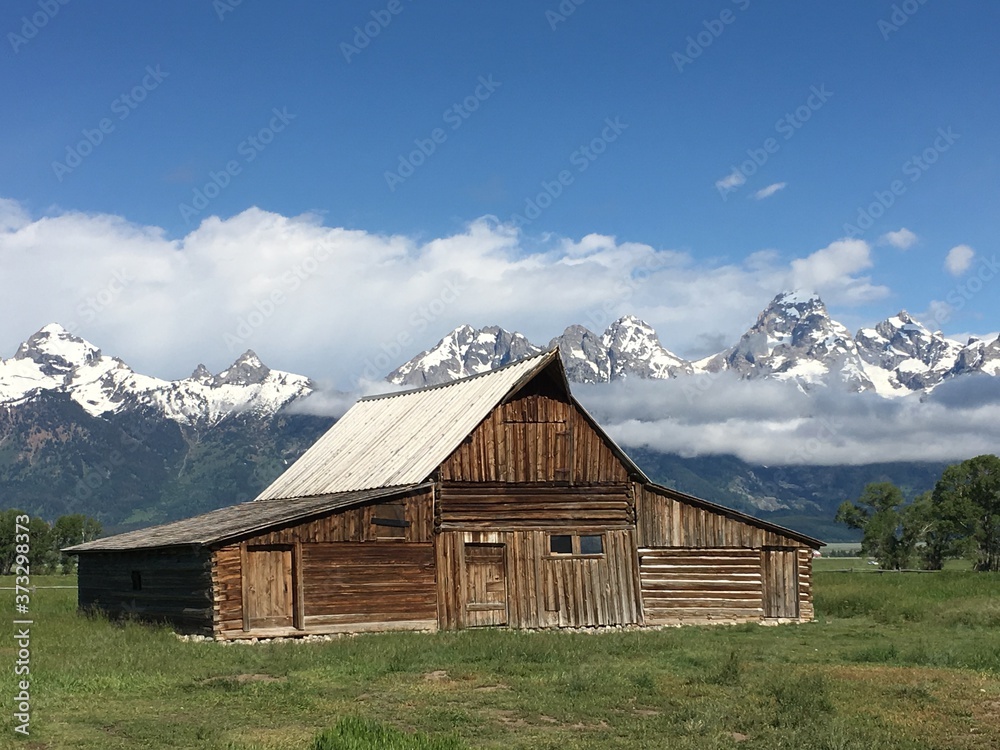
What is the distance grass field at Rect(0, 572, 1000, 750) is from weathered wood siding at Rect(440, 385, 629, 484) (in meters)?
6.08

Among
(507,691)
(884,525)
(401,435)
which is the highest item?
(401,435)

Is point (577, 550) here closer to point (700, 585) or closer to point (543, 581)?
point (543, 581)

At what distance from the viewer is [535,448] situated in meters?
37.8

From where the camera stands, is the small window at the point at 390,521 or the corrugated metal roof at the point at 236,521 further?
the small window at the point at 390,521

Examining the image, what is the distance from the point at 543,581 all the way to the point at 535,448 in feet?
14.0

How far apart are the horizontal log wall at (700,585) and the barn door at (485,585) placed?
5.06 m

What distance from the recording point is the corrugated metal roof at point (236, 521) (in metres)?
32.8

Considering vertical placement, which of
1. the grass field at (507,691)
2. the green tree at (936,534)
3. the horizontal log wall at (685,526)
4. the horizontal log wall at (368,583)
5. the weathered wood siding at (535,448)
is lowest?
the green tree at (936,534)

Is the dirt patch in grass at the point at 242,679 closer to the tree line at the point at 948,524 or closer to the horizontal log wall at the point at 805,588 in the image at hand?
the horizontal log wall at the point at 805,588

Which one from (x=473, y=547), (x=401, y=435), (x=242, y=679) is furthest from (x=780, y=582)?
(x=242, y=679)

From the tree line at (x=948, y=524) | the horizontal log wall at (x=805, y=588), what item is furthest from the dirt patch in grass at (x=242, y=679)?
the tree line at (x=948, y=524)

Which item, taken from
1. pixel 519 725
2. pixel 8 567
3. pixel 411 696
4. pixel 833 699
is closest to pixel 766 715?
pixel 833 699

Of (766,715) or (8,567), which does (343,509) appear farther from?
(8,567)

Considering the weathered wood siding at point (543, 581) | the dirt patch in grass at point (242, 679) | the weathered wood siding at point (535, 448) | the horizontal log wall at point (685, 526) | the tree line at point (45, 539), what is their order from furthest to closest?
the tree line at point (45, 539)
the horizontal log wall at point (685, 526)
the weathered wood siding at point (535, 448)
the weathered wood siding at point (543, 581)
the dirt patch in grass at point (242, 679)
